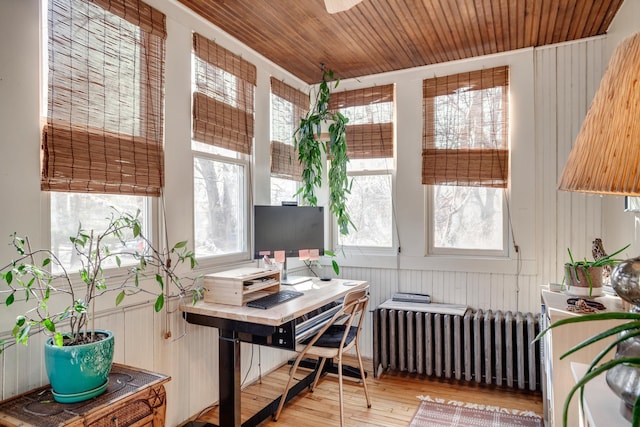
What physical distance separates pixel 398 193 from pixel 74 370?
2.79 metres

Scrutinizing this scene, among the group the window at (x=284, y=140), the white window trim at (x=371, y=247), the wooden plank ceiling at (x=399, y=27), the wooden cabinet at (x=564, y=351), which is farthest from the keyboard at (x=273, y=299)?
the wooden plank ceiling at (x=399, y=27)

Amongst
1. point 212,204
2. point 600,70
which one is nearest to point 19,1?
point 212,204

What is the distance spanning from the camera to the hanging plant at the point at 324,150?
11.0 feet

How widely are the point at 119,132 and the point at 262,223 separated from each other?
1108 millimetres

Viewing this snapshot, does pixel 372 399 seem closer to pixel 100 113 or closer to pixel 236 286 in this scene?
pixel 236 286

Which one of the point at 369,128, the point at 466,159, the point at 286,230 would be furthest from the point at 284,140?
the point at 466,159

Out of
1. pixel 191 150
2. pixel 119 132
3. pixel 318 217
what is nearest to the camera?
pixel 119 132

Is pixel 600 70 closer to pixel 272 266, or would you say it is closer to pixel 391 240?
pixel 391 240

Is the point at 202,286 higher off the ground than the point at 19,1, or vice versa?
the point at 19,1

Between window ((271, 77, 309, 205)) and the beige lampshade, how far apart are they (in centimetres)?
265

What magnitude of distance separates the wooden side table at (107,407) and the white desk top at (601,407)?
1.60 m

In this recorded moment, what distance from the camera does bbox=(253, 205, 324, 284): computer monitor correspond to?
2.78m

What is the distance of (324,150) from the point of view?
11.5 ft

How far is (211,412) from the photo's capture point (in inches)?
102
